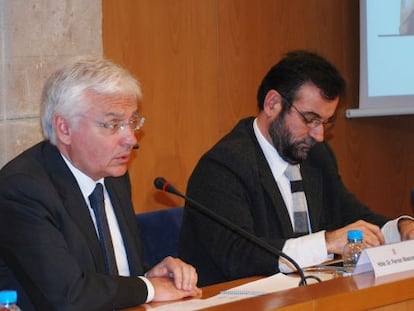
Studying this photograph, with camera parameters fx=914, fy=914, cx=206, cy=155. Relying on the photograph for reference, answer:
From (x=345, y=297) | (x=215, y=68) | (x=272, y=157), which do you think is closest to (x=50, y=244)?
(x=345, y=297)

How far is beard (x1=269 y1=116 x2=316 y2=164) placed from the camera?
11.2 ft

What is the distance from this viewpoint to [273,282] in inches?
110

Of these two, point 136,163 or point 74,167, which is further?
point 136,163

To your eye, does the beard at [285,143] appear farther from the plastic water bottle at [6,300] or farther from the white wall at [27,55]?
the plastic water bottle at [6,300]

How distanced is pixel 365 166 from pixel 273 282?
120 inches

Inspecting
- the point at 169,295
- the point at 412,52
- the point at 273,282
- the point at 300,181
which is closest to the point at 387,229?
the point at 300,181

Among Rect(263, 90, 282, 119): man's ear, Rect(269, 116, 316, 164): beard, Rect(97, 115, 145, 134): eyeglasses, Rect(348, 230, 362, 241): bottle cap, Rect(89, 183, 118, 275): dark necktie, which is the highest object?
Rect(97, 115, 145, 134): eyeglasses

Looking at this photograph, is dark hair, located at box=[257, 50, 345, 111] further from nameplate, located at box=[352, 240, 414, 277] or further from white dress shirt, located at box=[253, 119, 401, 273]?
nameplate, located at box=[352, 240, 414, 277]

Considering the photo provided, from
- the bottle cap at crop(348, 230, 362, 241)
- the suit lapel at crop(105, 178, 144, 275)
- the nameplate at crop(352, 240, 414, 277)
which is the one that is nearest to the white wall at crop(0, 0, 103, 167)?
the suit lapel at crop(105, 178, 144, 275)

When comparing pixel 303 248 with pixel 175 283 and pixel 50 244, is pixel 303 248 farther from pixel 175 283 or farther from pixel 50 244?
pixel 50 244

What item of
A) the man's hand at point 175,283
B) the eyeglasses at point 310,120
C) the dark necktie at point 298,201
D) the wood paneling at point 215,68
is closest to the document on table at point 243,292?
the man's hand at point 175,283

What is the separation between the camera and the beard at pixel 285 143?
341 centimetres

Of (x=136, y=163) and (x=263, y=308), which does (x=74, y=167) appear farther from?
(x=136, y=163)

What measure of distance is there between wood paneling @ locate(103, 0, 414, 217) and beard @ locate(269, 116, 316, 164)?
1.13 metres
